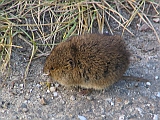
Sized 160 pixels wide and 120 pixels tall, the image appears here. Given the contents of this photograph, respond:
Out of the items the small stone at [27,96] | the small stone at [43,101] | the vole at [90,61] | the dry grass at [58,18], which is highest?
the dry grass at [58,18]

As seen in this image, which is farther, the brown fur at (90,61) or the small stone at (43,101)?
the small stone at (43,101)

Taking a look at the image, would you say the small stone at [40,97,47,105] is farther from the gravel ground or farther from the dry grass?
the dry grass

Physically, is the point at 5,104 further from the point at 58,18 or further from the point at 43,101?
the point at 58,18

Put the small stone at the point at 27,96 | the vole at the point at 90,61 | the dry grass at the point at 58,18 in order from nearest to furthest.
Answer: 1. the vole at the point at 90,61
2. the small stone at the point at 27,96
3. the dry grass at the point at 58,18

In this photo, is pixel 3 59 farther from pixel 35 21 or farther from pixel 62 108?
pixel 62 108

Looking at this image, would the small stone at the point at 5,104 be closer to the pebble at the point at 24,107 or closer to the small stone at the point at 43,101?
the pebble at the point at 24,107

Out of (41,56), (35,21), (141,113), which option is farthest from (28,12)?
(141,113)

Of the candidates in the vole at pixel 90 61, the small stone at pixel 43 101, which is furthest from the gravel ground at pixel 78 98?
the vole at pixel 90 61

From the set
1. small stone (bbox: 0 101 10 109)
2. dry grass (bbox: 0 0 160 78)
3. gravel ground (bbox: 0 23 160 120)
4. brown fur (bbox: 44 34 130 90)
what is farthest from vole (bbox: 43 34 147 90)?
dry grass (bbox: 0 0 160 78)
